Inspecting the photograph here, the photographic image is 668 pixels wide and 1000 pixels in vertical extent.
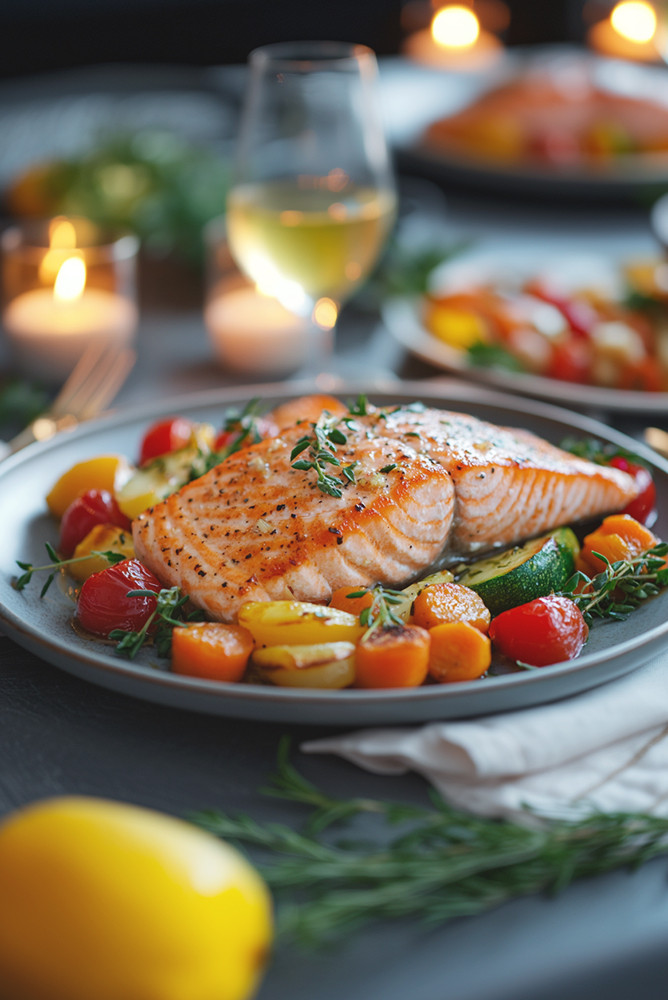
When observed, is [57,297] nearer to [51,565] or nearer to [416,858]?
[51,565]

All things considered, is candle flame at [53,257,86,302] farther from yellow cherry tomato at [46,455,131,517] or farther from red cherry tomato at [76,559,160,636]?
red cherry tomato at [76,559,160,636]

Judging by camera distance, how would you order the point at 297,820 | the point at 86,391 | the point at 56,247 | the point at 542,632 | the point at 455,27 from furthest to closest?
the point at 455,27, the point at 56,247, the point at 86,391, the point at 542,632, the point at 297,820

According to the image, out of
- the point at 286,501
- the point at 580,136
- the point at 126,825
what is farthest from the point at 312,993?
the point at 580,136

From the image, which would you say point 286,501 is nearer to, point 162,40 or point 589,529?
point 589,529

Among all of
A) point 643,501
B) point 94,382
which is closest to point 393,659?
point 643,501

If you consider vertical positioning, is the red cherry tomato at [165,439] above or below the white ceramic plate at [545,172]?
above

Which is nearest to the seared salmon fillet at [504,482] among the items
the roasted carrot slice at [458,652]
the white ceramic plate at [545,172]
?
the roasted carrot slice at [458,652]

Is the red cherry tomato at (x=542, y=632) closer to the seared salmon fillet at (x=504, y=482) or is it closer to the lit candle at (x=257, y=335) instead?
the seared salmon fillet at (x=504, y=482)
